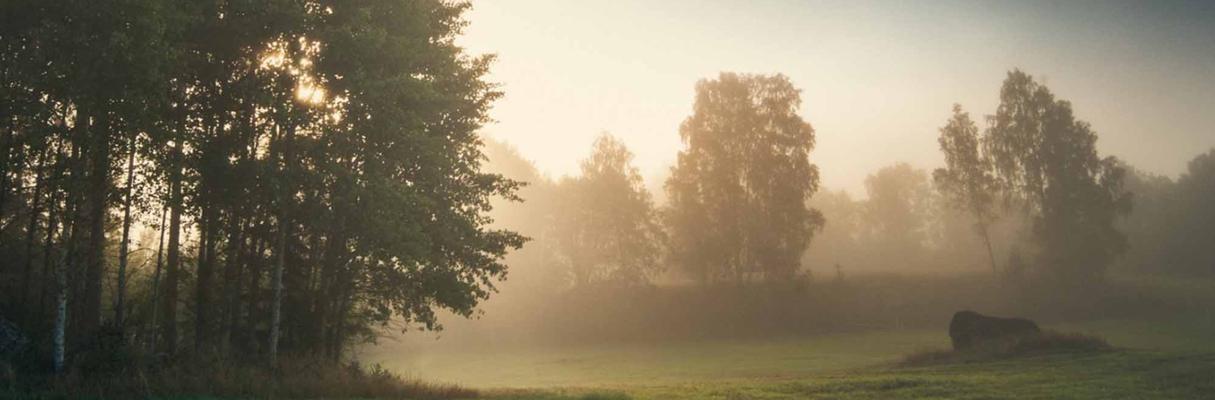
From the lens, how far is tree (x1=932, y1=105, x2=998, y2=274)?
202 feet

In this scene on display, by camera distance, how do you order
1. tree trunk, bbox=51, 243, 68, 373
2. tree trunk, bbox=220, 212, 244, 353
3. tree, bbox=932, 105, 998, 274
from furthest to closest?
tree, bbox=932, 105, 998, 274 → tree trunk, bbox=220, 212, 244, 353 → tree trunk, bbox=51, 243, 68, 373

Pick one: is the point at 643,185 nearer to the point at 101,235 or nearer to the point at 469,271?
the point at 469,271

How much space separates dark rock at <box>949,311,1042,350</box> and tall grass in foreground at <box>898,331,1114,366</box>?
89 centimetres

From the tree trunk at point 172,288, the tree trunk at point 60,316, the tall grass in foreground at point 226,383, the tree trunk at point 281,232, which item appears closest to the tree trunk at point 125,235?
the tree trunk at point 172,288

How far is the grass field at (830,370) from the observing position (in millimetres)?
19406

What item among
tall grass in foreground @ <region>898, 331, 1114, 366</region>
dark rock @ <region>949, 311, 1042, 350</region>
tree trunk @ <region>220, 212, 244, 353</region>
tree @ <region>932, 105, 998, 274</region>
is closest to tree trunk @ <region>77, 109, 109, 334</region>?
tree trunk @ <region>220, 212, 244, 353</region>

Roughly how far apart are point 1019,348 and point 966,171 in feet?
123

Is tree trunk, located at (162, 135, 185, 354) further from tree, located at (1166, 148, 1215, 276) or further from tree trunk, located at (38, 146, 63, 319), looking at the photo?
tree, located at (1166, 148, 1215, 276)

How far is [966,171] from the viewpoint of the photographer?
62188 mm

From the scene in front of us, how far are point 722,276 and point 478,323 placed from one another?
26.6 metres

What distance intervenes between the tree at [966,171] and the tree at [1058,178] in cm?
144

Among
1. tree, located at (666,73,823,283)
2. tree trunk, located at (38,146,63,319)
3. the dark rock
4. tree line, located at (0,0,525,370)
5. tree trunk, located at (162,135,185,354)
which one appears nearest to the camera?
tree line, located at (0,0,525,370)

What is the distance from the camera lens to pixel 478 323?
68688 mm

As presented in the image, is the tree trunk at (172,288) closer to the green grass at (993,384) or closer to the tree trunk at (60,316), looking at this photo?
A: the tree trunk at (60,316)
